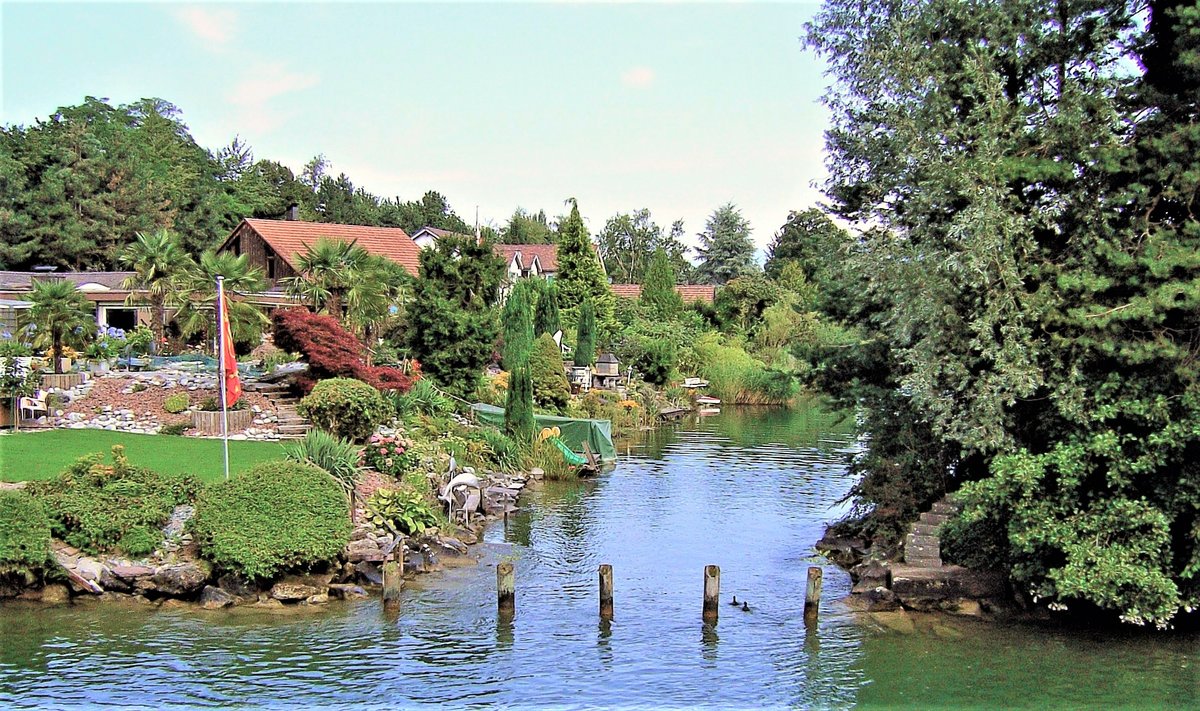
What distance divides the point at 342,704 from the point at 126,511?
659 cm

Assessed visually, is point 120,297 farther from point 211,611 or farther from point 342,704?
point 342,704

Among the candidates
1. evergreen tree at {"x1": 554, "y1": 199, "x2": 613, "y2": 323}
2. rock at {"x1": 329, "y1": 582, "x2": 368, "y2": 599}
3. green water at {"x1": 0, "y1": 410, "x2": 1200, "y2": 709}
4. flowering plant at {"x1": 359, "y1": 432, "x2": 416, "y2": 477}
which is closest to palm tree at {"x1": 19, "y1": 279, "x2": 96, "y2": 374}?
flowering plant at {"x1": 359, "y1": 432, "x2": 416, "y2": 477}

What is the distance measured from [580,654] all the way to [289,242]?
143ft

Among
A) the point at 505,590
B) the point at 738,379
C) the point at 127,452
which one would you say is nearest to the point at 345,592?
the point at 505,590

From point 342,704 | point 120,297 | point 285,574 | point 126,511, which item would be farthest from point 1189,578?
point 120,297

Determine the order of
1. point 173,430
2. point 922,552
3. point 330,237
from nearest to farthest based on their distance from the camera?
point 922,552, point 173,430, point 330,237

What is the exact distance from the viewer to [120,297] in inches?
1718

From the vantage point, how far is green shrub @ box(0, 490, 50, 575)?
621 inches

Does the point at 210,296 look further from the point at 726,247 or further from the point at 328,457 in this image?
the point at 726,247

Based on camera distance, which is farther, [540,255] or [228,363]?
[540,255]

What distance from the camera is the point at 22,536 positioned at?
15.8m

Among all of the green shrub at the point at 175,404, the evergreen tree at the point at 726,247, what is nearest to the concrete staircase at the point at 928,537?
the green shrub at the point at 175,404

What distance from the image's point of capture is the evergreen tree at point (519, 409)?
3020 cm

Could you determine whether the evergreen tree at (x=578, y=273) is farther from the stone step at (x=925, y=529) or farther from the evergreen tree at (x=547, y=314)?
the stone step at (x=925, y=529)
